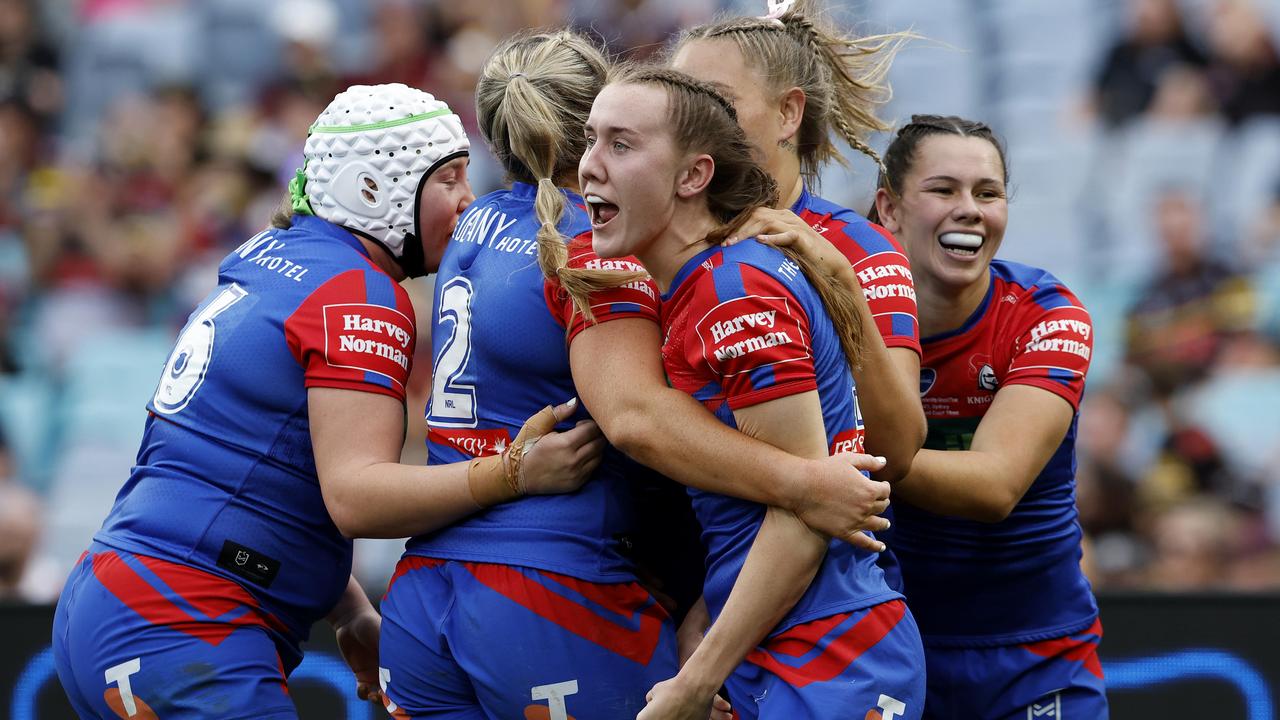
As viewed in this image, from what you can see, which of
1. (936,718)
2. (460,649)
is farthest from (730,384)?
(936,718)

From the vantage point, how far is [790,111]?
3.48 meters

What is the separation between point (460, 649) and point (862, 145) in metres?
1.58

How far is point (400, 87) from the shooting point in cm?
359

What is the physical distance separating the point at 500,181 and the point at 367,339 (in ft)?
13.8

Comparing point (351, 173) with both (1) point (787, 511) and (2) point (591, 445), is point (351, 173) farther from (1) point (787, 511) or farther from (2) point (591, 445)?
(1) point (787, 511)

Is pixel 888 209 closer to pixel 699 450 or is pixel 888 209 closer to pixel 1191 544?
pixel 699 450

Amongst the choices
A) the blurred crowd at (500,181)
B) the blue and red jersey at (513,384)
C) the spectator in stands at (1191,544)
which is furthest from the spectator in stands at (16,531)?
the spectator in stands at (1191,544)

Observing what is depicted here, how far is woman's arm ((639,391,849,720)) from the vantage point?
2840 mm

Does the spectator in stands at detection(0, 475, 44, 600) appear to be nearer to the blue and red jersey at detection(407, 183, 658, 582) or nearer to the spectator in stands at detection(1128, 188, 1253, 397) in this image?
the blue and red jersey at detection(407, 183, 658, 582)

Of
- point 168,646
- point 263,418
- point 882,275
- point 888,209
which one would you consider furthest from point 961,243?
point 168,646

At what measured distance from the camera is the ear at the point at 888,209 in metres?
3.86

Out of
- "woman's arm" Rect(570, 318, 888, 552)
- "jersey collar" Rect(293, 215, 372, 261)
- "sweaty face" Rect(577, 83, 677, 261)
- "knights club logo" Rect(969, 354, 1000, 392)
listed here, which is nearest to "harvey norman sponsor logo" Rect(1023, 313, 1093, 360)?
"knights club logo" Rect(969, 354, 1000, 392)

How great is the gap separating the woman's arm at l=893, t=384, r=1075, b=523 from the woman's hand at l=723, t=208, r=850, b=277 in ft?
2.05

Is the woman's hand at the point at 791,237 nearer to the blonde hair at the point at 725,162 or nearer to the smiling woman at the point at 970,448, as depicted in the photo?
the blonde hair at the point at 725,162
